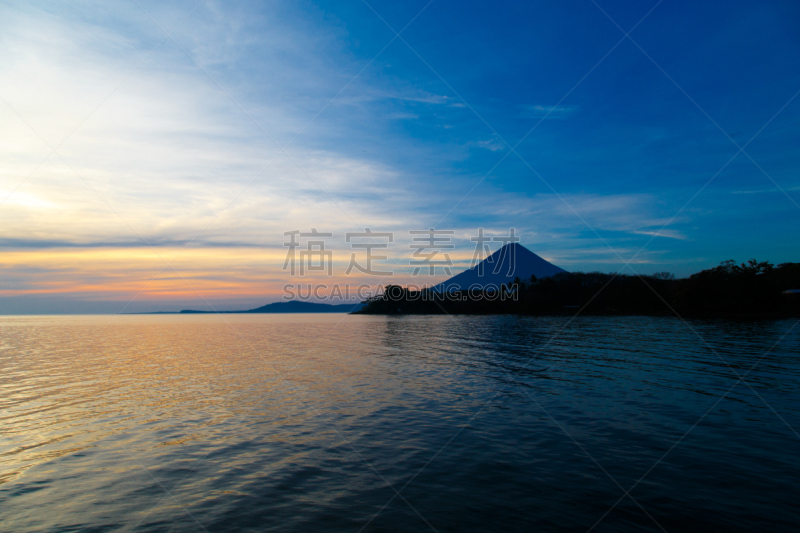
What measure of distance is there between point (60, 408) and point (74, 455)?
8684mm

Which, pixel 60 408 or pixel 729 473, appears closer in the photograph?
pixel 729 473

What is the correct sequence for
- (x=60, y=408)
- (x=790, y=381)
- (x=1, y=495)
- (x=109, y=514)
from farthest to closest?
(x=790, y=381) → (x=60, y=408) → (x=1, y=495) → (x=109, y=514)

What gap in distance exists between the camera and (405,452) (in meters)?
13.3

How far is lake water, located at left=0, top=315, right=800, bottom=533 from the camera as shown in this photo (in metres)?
9.38

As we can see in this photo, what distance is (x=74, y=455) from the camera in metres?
13.5

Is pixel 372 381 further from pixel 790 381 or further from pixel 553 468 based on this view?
pixel 790 381

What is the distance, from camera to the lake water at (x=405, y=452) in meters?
9.38

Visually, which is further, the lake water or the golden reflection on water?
the golden reflection on water

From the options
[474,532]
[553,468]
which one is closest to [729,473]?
[553,468]

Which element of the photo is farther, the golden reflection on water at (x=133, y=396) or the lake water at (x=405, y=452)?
the golden reflection on water at (x=133, y=396)

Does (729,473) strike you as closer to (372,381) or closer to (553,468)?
(553,468)

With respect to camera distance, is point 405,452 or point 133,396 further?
point 133,396

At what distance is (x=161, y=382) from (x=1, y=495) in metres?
17.4

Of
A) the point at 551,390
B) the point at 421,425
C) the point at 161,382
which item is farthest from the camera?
the point at 161,382
